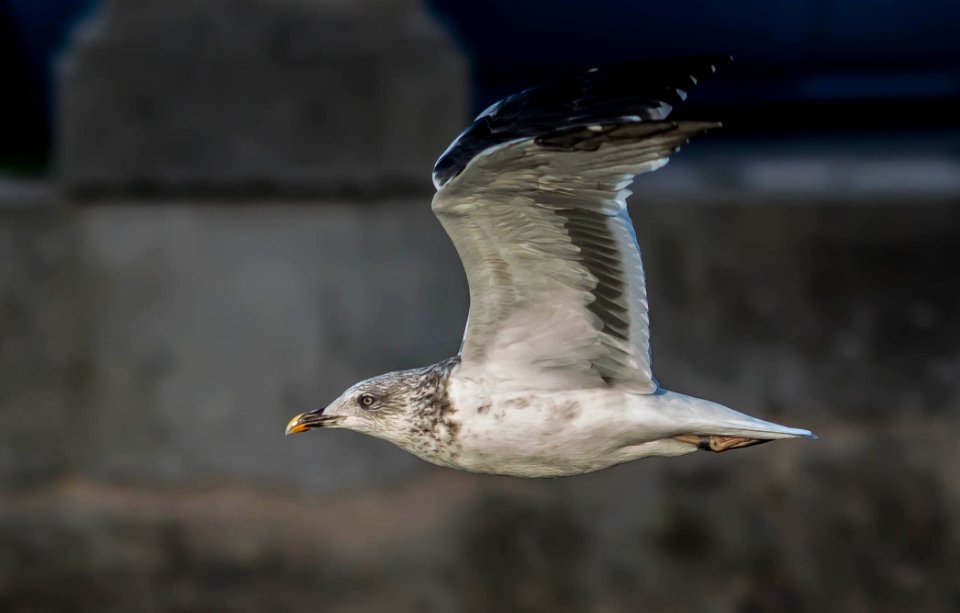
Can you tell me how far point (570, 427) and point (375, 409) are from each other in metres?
0.42

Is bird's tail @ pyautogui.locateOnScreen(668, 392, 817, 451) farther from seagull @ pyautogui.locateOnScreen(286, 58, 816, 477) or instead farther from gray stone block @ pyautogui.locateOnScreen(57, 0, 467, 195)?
gray stone block @ pyautogui.locateOnScreen(57, 0, 467, 195)

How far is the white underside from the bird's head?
12 cm

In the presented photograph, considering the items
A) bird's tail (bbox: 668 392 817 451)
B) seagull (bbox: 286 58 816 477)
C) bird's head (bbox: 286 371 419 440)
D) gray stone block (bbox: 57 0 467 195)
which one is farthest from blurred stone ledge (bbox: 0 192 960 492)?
bird's tail (bbox: 668 392 817 451)

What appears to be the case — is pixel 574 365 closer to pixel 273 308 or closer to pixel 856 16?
pixel 273 308

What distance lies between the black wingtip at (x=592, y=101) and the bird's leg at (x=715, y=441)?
651mm

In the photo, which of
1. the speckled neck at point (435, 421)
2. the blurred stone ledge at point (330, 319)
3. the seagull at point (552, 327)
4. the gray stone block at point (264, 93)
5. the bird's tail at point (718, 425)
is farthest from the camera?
the blurred stone ledge at point (330, 319)

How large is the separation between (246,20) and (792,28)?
2.12 meters

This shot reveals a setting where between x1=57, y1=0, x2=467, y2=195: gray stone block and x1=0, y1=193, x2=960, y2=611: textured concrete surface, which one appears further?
x1=0, y1=193, x2=960, y2=611: textured concrete surface

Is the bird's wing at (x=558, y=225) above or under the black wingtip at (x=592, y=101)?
under

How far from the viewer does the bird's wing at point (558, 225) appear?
9.04 ft

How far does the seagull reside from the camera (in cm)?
291

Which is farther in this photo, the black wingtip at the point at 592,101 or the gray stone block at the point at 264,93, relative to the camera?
the gray stone block at the point at 264,93

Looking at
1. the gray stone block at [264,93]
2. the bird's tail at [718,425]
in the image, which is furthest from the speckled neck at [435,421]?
the gray stone block at [264,93]

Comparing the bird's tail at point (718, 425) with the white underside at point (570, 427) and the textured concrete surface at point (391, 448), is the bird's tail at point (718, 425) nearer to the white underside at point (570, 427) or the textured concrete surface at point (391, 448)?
the white underside at point (570, 427)
